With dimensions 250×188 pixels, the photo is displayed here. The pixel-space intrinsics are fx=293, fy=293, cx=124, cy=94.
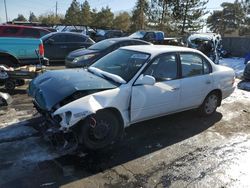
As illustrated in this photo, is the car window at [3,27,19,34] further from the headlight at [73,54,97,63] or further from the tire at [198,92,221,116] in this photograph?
the tire at [198,92,221,116]

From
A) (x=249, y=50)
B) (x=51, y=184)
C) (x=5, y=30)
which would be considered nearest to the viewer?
(x=51, y=184)

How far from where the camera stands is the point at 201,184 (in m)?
3.86

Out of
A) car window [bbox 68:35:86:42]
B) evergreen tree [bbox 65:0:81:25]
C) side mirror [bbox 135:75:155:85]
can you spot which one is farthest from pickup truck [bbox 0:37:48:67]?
evergreen tree [bbox 65:0:81:25]

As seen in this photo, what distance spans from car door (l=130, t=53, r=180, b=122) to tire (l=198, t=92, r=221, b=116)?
1.02 m

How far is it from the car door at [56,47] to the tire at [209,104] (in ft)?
29.4

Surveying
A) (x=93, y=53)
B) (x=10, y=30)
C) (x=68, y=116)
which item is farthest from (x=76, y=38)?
(x=68, y=116)

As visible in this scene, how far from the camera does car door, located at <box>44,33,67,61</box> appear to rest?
43.9ft

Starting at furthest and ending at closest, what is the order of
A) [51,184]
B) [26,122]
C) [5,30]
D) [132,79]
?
[5,30]
[26,122]
[132,79]
[51,184]

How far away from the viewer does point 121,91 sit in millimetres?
4637

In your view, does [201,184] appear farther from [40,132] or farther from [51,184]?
[40,132]

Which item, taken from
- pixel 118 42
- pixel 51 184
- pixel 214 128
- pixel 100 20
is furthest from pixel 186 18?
pixel 51 184

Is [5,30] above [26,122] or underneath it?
above

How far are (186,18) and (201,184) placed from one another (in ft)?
121

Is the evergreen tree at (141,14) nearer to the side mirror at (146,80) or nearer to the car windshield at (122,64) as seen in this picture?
the car windshield at (122,64)
